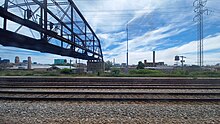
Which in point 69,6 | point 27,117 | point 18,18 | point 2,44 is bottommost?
point 27,117

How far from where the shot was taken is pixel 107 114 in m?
6.45

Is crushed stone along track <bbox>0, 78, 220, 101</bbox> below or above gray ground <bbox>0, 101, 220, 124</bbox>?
above

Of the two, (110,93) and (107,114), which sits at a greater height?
(110,93)

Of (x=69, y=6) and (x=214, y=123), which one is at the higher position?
(x=69, y=6)

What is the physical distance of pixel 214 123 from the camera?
554 cm

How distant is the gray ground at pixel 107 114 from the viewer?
574 cm

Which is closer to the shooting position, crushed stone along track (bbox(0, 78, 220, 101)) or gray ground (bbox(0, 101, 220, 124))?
gray ground (bbox(0, 101, 220, 124))

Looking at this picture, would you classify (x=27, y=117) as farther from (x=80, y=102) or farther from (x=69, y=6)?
(x=69, y=6)

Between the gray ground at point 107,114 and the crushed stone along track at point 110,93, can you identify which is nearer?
the gray ground at point 107,114

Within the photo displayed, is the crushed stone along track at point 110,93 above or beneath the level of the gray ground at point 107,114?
above

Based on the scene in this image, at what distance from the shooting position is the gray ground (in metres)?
5.74

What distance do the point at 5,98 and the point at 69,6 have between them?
53.5 ft

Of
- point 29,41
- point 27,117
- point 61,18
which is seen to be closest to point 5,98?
point 27,117

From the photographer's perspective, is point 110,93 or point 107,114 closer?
point 107,114
